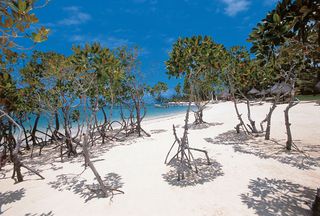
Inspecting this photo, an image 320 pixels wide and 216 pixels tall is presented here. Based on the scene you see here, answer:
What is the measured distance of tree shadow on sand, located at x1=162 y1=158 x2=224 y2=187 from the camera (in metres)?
6.55

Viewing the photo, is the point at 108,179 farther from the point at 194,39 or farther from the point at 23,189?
the point at 194,39

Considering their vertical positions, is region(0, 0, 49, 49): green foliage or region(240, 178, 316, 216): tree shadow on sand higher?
region(0, 0, 49, 49): green foliage

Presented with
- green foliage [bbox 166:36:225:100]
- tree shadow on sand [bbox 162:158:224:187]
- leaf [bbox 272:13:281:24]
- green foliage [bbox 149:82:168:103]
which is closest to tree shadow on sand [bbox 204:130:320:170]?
tree shadow on sand [bbox 162:158:224:187]

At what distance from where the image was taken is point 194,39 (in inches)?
278

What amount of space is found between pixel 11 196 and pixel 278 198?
9019 mm

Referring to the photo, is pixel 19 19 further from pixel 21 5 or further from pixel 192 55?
pixel 192 55

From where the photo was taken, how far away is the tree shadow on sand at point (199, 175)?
6.55 meters

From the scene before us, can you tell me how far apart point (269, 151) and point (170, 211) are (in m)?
6.54

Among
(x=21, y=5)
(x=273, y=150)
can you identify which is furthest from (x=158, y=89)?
(x=21, y=5)

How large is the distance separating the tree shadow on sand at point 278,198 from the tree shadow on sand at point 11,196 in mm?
7649

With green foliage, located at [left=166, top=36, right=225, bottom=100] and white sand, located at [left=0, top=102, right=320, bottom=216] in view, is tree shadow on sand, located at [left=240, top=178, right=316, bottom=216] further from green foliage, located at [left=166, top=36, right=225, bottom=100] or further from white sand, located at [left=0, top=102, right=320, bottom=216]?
green foliage, located at [left=166, top=36, right=225, bottom=100]

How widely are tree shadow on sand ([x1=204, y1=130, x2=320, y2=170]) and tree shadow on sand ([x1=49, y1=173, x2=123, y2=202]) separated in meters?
6.44

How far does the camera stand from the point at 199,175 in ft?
23.1

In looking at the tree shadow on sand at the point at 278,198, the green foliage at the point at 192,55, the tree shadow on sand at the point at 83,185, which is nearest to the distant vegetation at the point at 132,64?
the green foliage at the point at 192,55
